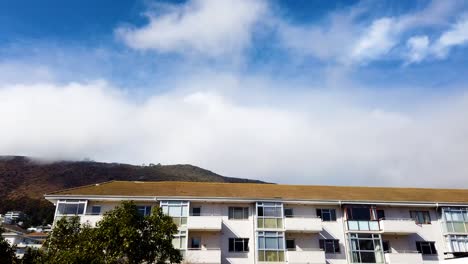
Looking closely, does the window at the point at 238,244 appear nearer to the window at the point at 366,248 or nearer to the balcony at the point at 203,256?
the balcony at the point at 203,256

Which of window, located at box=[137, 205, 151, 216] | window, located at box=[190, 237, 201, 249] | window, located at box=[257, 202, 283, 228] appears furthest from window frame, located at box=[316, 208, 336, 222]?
window, located at box=[137, 205, 151, 216]

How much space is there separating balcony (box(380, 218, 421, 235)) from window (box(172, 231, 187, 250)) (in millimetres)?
18231

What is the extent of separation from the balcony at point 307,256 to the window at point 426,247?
999 centimetres

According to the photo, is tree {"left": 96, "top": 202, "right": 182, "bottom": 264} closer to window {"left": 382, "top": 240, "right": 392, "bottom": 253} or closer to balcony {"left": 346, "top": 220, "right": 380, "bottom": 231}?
balcony {"left": 346, "top": 220, "right": 380, "bottom": 231}

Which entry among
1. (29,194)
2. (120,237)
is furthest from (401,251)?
(29,194)

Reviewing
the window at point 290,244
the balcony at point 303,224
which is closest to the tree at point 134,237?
the balcony at point 303,224

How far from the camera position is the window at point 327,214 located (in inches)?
1389

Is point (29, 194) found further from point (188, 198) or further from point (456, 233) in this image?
point (456, 233)

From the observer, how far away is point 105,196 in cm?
3359

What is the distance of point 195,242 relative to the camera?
32969 mm

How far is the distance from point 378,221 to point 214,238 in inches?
613

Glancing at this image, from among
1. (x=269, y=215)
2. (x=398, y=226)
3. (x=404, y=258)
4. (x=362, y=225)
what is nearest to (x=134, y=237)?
(x=269, y=215)

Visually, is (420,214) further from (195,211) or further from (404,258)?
(195,211)

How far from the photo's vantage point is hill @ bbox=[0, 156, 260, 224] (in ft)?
487
